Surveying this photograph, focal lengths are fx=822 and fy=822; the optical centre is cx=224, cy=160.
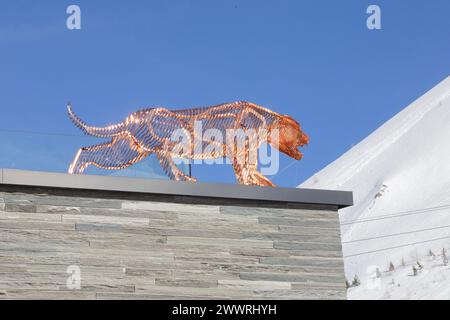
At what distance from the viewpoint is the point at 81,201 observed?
9797 mm

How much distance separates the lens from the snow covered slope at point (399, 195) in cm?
4081

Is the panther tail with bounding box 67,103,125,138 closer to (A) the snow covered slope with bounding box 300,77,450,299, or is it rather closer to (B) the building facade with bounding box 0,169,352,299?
(B) the building facade with bounding box 0,169,352,299

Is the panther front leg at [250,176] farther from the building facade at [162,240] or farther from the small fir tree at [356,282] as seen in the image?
the small fir tree at [356,282]

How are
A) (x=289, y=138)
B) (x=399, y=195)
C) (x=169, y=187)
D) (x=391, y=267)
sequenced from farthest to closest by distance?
(x=399, y=195)
(x=391, y=267)
(x=289, y=138)
(x=169, y=187)

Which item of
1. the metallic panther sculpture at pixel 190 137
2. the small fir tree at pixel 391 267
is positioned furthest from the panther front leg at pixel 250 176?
the small fir tree at pixel 391 267

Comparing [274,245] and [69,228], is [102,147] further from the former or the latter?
[274,245]

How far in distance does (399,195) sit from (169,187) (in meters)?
42.8

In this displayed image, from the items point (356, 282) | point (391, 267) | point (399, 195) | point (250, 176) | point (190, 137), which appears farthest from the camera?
point (399, 195)

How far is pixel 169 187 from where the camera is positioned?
33.3ft

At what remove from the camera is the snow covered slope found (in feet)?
134

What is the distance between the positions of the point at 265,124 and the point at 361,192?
1693 inches

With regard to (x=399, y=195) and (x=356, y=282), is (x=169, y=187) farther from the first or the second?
(x=399, y=195)

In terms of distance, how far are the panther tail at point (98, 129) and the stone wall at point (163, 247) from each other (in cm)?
170

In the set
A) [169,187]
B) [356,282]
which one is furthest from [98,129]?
[356,282]
